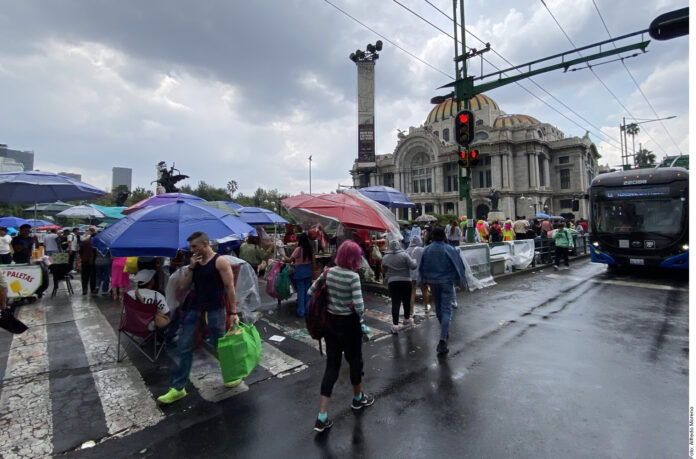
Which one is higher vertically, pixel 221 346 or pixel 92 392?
pixel 221 346

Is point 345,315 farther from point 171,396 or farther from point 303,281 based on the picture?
point 303,281

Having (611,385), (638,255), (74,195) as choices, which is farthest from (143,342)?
(638,255)

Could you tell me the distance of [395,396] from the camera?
3748mm

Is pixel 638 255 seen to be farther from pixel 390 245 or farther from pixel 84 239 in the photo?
pixel 84 239

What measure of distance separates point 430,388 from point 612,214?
1101cm

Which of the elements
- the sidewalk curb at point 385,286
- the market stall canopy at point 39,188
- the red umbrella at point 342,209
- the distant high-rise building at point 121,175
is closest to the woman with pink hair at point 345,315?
the red umbrella at point 342,209

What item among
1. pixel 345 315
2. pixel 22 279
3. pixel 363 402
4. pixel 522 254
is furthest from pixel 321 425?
pixel 522 254

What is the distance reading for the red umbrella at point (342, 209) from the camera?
667cm

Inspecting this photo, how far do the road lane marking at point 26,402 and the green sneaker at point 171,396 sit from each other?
2.96 feet

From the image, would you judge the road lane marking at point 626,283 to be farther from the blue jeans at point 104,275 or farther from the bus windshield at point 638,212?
the blue jeans at point 104,275

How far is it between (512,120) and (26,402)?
7387cm

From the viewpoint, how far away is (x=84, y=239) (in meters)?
8.97

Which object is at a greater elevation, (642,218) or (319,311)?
(642,218)

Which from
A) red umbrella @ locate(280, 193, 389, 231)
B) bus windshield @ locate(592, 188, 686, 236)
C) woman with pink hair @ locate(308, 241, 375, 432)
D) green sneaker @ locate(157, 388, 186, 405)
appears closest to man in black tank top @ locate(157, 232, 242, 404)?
green sneaker @ locate(157, 388, 186, 405)
